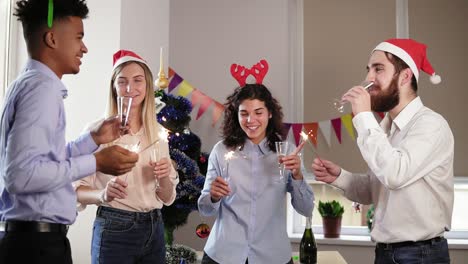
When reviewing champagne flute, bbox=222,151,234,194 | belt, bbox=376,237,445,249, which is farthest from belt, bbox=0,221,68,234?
belt, bbox=376,237,445,249

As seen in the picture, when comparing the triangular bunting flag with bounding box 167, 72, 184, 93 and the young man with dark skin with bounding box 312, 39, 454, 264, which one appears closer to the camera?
the young man with dark skin with bounding box 312, 39, 454, 264

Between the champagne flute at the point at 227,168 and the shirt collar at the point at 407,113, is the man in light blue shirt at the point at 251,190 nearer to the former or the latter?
the champagne flute at the point at 227,168

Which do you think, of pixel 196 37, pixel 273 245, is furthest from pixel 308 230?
pixel 196 37

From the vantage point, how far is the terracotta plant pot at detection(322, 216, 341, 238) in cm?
368

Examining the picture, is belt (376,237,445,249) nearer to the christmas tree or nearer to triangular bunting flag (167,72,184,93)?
the christmas tree

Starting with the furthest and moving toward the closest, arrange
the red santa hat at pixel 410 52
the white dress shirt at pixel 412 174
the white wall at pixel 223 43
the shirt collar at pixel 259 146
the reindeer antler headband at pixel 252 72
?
the white wall at pixel 223 43 → the reindeer antler headband at pixel 252 72 → the shirt collar at pixel 259 146 → the red santa hat at pixel 410 52 → the white dress shirt at pixel 412 174

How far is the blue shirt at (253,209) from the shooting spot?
1.98m

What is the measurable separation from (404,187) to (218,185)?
0.69m

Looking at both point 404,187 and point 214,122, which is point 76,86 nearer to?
point 214,122

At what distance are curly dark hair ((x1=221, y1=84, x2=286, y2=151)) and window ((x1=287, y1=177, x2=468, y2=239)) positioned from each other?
171cm

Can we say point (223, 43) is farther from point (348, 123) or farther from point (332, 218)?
point (332, 218)

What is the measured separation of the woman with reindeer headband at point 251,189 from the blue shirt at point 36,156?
27.6 inches

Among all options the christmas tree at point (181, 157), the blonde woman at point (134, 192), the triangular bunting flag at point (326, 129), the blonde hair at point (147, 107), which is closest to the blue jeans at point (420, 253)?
the blonde woman at point (134, 192)

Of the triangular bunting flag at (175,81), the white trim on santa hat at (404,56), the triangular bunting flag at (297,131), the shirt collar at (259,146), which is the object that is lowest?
the shirt collar at (259,146)
